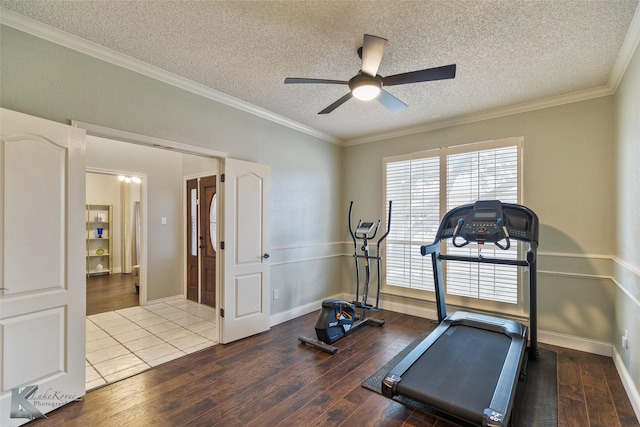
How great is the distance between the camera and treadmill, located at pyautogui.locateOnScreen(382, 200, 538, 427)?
1.99 metres

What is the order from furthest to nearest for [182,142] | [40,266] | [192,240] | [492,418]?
[192,240]
[182,142]
[40,266]
[492,418]

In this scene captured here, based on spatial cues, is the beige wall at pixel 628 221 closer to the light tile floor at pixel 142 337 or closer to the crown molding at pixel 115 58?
the crown molding at pixel 115 58

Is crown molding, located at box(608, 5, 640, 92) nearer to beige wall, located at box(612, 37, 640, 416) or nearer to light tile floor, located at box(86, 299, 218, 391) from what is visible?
beige wall, located at box(612, 37, 640, 416)

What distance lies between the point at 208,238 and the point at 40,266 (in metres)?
2.95

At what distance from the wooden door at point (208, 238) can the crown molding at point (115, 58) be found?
69.0 inches

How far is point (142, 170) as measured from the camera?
5148mm

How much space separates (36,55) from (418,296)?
492 centimetres

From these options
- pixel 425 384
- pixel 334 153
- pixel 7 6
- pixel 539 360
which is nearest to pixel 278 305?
pixel 425 384

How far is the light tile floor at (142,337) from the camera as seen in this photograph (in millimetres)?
2895

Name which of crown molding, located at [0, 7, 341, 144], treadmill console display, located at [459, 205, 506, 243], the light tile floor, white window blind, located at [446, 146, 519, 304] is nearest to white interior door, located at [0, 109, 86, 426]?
the light tile floor

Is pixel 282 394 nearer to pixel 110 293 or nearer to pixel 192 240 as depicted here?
pixel 192 240

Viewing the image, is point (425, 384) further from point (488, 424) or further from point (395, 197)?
point (395, 197)

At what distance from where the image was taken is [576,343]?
3.30m

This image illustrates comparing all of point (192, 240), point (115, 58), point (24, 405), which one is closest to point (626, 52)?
point (115, 58)
